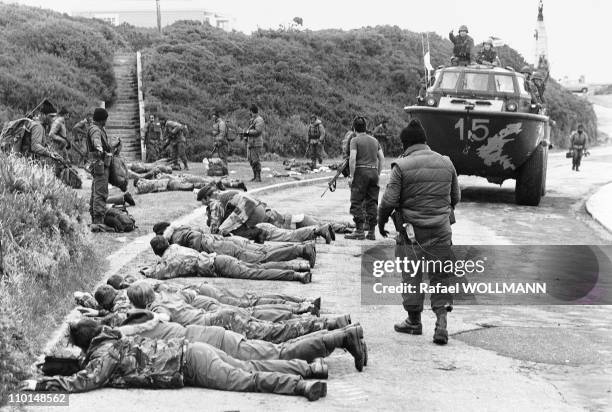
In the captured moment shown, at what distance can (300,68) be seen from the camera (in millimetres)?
46500

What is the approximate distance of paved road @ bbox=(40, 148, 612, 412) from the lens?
6348 mm

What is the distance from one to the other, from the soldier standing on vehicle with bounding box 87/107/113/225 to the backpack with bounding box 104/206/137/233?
10cm

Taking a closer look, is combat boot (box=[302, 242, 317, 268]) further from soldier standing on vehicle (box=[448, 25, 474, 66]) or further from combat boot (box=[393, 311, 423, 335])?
soldier standing on vehicle (box=[448, 25, 474, 66])

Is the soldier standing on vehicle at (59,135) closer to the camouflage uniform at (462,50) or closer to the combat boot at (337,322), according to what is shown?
the camouflage uniform at (462,50)

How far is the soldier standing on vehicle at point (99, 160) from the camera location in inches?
535

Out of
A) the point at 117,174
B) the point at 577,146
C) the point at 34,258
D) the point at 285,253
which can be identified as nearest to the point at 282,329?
the point at 34,258

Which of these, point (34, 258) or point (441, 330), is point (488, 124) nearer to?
point (441, 330)

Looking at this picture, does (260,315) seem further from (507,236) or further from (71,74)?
(71,74)

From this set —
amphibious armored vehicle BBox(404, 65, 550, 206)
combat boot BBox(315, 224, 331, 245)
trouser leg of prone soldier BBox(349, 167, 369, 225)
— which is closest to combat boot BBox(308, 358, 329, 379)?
combat boot BBox(315, 224, 331, 245)

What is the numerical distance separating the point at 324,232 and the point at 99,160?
3.58m

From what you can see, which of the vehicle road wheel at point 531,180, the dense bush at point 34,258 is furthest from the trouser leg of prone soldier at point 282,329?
the vehicle road wheel at point 531,180

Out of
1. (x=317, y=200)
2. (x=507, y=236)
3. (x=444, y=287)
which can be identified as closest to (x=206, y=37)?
(x=317, y=200)

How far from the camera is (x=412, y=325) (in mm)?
8430

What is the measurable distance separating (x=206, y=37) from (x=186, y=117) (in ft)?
38.3
